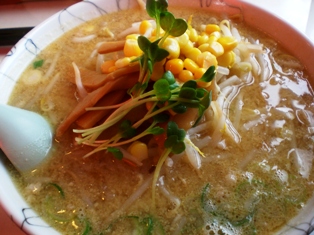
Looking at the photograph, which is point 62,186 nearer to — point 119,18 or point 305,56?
point 119,18

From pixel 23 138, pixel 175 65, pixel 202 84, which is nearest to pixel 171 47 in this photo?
pixel 175 65

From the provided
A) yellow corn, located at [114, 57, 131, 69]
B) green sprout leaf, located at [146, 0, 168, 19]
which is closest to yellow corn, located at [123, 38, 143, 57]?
yellow corn, located at [114, 57, 131, 69]

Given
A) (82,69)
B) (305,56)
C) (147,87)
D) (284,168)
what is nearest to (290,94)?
(305,56)

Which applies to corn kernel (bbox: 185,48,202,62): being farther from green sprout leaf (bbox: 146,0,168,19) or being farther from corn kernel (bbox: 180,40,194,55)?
green sprout leaf (bbox: 146,0,168,19)

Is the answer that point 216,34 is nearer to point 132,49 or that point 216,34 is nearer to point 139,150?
point 132,49

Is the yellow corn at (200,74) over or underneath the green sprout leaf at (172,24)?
underneath

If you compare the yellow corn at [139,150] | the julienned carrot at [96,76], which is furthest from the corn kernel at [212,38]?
the yellow corn at [139,150]

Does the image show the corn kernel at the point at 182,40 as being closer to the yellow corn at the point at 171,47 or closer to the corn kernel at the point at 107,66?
the yellow corn at the point at 171,47
